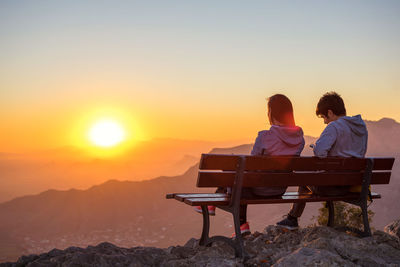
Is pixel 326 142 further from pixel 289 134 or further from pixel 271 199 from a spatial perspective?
pixel 271 199

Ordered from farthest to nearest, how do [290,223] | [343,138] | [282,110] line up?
[290,223] → [343,138] → [282,110]

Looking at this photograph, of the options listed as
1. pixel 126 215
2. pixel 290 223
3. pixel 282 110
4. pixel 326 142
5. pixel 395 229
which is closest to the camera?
pixel 282 110

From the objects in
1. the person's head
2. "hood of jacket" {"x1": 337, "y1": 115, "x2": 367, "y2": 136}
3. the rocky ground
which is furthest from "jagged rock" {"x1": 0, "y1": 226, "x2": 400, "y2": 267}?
the person's head

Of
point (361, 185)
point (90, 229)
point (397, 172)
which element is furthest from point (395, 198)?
point (361, 185)

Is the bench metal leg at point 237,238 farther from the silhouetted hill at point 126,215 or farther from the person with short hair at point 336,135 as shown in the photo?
the silhouetted hill at point 126,215

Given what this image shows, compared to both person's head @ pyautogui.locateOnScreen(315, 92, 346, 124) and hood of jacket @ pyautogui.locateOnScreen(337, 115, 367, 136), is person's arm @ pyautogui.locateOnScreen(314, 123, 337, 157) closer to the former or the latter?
hood of jacket @ pyautogui.locateOnScreen(337, 115, 367, 136)

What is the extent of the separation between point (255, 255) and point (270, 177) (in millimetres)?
875

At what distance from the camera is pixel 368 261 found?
12.3 ft

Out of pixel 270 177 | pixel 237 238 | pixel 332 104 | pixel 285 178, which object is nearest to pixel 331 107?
pixel 332 104

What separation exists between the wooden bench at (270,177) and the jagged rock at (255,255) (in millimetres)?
251

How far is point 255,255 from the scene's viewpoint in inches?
173

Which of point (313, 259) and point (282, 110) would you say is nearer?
point (313, 259)

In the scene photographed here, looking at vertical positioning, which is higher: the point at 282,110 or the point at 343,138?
the point at 282,110

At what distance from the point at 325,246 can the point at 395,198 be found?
318ft
